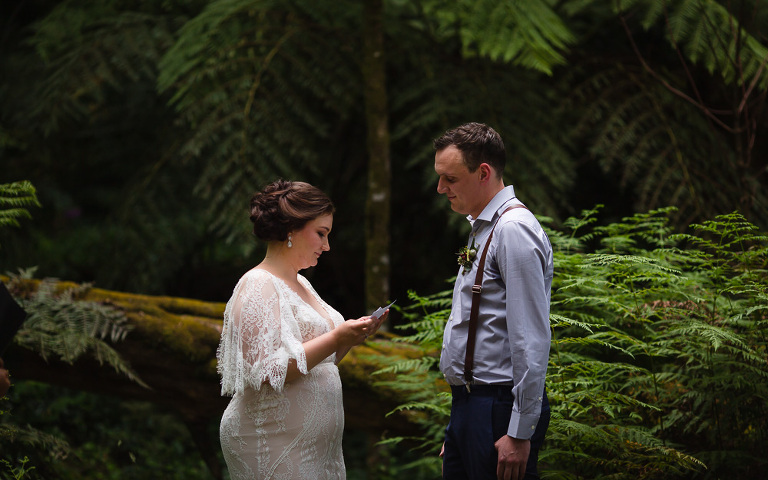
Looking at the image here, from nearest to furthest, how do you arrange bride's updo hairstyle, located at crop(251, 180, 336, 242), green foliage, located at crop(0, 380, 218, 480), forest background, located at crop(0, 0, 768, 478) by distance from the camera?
bride's updo hairstyle, located at crop(251, 180, 336, 242) < forest background, located at crop(0, 0, 768, 478) < green foliage, located at crop(0, 380, 218, 480)

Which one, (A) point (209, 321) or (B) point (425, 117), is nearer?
(A) point (209, 321)

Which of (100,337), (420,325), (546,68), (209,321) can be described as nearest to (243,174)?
(209,321)

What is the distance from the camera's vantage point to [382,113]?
14.0 ft

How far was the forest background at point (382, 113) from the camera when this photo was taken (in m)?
4.18

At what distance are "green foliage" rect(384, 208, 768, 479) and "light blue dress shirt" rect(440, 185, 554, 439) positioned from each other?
0.47m

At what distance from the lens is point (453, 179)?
2252 mm

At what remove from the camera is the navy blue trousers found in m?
2.07

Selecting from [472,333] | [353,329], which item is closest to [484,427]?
[472,333]

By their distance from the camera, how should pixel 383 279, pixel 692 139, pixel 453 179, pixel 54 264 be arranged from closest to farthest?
pixel 453 179
pixel 383 279
pixel 692 139
pixel 54 264

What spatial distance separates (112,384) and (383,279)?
70.2 inches

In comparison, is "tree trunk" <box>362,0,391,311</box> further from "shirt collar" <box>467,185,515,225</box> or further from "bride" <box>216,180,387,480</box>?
"shirt collar" <box>467,185,515,225</box>

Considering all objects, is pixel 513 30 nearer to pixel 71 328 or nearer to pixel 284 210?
pixel 284 210

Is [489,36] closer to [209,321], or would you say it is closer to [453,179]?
[453,179]

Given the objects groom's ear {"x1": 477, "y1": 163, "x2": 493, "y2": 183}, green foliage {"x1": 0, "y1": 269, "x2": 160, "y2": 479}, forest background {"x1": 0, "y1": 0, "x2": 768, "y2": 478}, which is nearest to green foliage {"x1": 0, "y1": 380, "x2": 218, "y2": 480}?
forest background {"x1": 0, "y1": 0, "x2": 768, "y2": 478}
